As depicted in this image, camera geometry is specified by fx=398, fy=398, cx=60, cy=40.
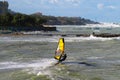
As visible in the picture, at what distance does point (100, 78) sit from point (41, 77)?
3.43 meters

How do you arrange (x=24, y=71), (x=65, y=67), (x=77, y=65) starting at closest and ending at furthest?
(x=24, y=71)
(x=65, y=67)
(x=77, y=65)

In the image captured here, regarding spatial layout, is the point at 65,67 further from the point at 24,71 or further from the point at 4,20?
the point at 4,20

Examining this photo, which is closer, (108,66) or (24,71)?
(24,71)

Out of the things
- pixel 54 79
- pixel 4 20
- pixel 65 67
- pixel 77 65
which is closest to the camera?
pixel 54 79

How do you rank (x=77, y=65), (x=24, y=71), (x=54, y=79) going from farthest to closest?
(x=77, y=65) < (x=24, y=71) < (x=54, y=79)

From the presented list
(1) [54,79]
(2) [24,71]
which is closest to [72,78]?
(1) [54,79]

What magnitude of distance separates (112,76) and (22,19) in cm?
13490

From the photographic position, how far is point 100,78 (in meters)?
23.1

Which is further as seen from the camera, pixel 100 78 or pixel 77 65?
pixel 77 65

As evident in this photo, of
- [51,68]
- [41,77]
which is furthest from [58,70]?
[41,77]

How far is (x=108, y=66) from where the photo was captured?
97.1 ft

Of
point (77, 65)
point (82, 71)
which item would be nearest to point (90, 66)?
point (77, 65)

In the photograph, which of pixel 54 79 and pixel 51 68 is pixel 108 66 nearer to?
pixel 51 68

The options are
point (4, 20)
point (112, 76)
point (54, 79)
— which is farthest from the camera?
point (4, 20)
